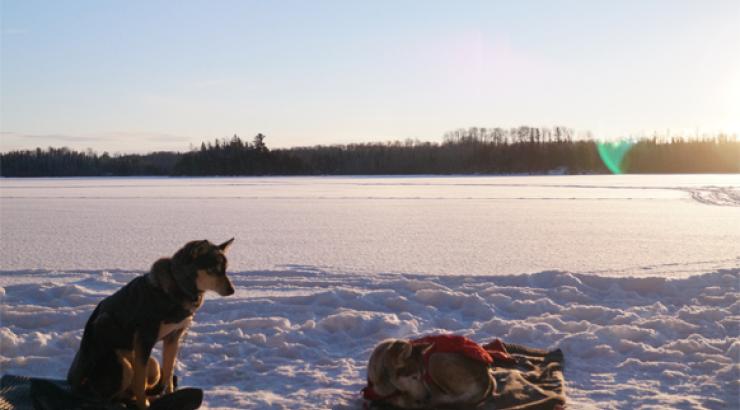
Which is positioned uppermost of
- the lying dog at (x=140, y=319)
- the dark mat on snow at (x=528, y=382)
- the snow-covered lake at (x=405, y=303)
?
the lying dog at (x=140, y=319)

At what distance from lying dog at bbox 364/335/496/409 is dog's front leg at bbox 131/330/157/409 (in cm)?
138

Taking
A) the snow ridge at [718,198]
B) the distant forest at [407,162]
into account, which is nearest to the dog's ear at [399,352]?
the snow ridge at [718,198]

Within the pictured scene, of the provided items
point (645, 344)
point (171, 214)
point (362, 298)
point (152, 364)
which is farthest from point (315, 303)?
point (171, 214)

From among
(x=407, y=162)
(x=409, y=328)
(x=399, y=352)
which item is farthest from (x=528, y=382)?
(x=407, y=162)

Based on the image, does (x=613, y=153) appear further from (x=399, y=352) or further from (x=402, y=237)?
(x=399, y=352)

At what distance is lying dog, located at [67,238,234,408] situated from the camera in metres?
3.58

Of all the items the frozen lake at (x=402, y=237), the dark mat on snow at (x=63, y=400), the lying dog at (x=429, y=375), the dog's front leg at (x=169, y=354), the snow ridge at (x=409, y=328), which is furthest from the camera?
the frozen lake at (x=402, y=237)

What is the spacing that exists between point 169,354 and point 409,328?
2508 mm

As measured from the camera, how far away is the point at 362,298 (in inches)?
263

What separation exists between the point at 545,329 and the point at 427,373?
2.08m

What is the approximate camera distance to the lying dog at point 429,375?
4000 mm

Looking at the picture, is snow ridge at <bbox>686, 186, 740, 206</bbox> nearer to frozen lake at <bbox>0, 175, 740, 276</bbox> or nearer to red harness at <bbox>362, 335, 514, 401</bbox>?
frozen lake at <bbox>0, 175, 740, 276</bbox>

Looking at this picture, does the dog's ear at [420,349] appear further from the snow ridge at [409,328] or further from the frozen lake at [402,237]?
the frozen lake at [402,237]

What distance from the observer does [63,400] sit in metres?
3.75
